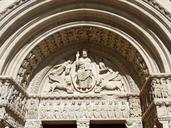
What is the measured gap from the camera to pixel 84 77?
742 centimetres

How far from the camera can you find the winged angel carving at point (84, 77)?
24.3 feet

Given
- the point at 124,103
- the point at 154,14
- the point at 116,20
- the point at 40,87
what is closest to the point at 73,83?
the point at 40,87

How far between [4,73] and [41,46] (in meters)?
1.34

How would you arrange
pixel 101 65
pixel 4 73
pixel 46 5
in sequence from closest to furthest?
1. pixel 4 73
2. pixel 46 5
3. pixel 101 65

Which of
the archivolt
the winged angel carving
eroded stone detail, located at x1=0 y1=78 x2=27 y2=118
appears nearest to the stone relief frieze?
the winged angel carving

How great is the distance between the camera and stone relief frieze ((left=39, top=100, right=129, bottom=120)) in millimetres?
6941

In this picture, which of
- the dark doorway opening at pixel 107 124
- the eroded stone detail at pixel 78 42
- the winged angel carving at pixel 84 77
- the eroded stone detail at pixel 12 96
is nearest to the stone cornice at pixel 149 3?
the eroded stone detail at pixel 78 42

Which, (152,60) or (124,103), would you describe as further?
(124,103)

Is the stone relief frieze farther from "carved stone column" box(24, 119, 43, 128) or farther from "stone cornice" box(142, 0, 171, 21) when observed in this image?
"stone cornice" box(142, 0, 171, 21)

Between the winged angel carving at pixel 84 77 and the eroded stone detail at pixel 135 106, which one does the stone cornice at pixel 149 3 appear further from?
the eroded stone detail at pixel 135 106

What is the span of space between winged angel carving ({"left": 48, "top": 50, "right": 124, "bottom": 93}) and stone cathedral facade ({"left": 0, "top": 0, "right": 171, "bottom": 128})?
3 cm

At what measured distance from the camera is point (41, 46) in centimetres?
738

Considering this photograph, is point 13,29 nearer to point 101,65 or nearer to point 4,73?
point 4,73

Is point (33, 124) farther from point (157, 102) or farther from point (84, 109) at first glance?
point (157, 102)
